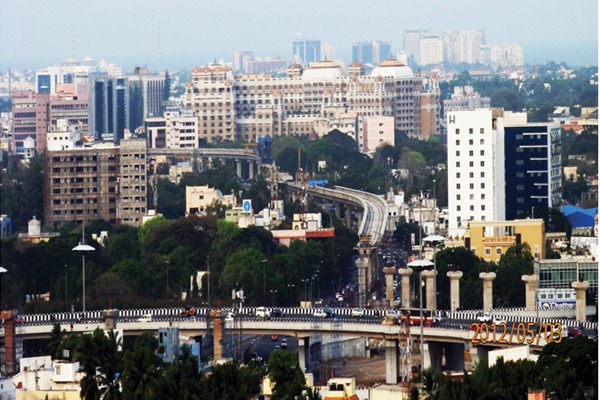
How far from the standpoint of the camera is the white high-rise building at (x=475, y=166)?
87625 mm

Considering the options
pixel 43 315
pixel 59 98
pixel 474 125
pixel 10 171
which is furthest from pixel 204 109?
pixel 43 315

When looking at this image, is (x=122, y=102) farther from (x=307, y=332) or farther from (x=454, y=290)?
(x=307, y=332)

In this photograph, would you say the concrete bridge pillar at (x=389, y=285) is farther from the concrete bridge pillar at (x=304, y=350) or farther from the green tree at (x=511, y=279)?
the concrete bridge pillar at (x=304, y=350)

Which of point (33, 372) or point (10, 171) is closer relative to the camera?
point (33, 372)

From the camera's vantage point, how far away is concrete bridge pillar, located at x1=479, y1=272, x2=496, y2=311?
66.1 meters

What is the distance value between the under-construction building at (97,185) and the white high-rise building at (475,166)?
47.7 ft

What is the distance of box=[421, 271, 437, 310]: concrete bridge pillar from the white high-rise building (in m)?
20.1

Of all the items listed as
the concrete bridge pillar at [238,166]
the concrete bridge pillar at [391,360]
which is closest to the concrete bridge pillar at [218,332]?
the concrete bridge pillar at [391,360]

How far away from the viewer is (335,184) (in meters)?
117

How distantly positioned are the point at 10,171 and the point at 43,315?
6149 centimetres

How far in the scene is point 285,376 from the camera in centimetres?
4856

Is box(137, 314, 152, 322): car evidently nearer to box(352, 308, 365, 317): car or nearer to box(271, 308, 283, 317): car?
box(271, 308, 283, 317): car

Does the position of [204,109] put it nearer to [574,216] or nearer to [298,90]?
[298,90]

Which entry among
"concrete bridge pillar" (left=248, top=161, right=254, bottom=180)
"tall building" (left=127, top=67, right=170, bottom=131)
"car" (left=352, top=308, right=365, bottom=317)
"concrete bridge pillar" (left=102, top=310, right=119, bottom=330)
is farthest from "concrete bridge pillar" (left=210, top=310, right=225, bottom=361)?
"tall building" (left=127, top=67, right=170, bottom=131)
